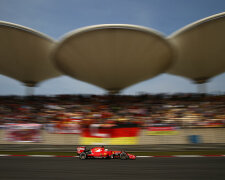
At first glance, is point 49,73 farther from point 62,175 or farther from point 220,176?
point 220,176

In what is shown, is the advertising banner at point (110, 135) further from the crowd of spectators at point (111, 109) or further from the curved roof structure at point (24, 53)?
the curved roof structure at point (24, 53)

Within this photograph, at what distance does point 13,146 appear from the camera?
970 centimetres

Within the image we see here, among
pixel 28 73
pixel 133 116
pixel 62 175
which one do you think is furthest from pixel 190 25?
pixel 28 73

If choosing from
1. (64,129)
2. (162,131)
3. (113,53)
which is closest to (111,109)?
(113,53)

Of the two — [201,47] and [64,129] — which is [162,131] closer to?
[64,129]

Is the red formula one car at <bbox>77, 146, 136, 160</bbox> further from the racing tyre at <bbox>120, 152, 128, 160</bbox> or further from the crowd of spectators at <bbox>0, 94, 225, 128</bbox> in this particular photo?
the crowd of spectators at <bbox>0, 94, 225, 128</bbox>

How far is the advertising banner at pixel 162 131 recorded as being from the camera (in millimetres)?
9506

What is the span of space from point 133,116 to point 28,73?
42.6ft

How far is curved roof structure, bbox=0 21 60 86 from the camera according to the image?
14.9m

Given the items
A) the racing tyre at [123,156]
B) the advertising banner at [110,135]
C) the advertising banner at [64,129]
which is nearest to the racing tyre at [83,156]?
the racing tyre at [123,156]

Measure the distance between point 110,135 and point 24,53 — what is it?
11516mm

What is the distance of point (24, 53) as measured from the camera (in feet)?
55.1

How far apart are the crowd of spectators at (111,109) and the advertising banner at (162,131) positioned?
1.96 feet

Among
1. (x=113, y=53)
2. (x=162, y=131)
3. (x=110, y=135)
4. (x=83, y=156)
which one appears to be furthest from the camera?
(x=113, y=53)
